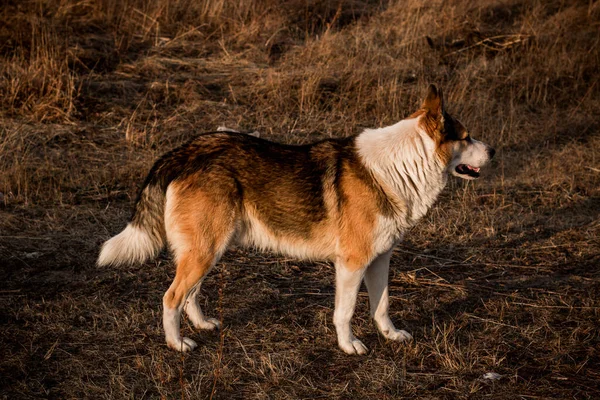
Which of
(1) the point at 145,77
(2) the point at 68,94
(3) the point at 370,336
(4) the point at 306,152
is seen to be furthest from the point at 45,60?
(3) the point at 370,336

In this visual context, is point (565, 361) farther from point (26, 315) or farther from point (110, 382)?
point (26, 315)

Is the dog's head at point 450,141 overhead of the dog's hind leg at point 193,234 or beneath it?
overhead

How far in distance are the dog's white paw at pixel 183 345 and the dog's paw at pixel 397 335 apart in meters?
1.26

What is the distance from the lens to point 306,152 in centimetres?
452

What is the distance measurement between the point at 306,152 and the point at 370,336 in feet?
4.31

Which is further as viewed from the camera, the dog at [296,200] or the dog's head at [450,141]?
the dog's head at [450,141]

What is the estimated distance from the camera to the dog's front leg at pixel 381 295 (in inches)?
182

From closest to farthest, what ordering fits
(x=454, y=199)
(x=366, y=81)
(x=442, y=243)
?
(x=442, y=243)
(x=454, y=199)
(x=366, y=81)

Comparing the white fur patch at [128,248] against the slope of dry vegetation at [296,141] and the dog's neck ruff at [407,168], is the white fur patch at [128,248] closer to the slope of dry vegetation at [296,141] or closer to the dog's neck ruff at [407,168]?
the slope of dry vegetation at [296,141]

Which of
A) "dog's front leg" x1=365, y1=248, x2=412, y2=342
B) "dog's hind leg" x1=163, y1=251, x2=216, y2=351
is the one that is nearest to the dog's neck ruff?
"dog's front leg" x1=365, y1=248, x2=412, y2=342

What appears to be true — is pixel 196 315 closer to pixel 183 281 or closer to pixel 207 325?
pixel 207 325

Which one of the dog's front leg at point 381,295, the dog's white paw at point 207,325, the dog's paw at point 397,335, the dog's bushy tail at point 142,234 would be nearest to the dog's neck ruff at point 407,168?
the dog's front leg at point 381,295

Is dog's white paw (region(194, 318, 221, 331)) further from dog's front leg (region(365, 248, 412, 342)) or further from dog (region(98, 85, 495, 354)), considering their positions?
dog's front leg (region(365, 248, 412, 342))

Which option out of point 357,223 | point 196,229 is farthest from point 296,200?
point 196,229
